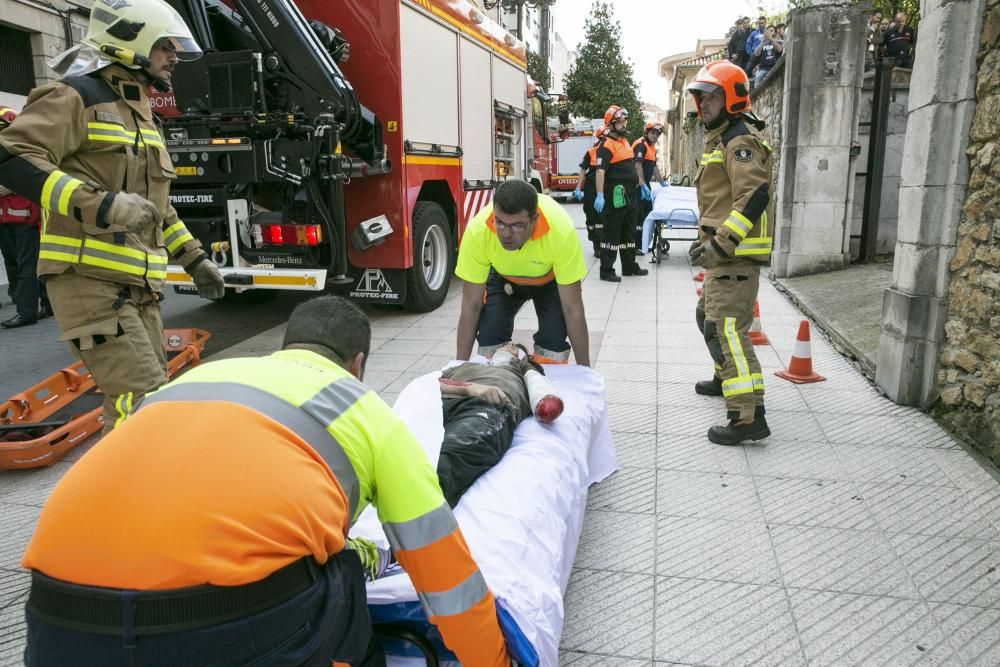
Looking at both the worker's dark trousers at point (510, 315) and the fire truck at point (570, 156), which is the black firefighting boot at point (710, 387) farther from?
the fire truck at point (570, 156)

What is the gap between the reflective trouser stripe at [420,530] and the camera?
1.59 metres

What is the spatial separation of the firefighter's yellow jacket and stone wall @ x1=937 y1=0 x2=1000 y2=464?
3.54 ft

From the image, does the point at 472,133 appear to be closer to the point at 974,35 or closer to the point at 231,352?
the point at 231,352

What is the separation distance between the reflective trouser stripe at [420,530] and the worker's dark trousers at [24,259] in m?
6.91

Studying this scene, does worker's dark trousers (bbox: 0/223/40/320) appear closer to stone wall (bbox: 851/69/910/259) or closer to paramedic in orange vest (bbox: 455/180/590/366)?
paramedic in orange vest (bbox: 455/180/590/366)

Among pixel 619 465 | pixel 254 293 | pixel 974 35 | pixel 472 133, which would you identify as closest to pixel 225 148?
pixel 254 293

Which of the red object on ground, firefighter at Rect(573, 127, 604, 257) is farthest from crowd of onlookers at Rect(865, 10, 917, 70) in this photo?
the red object on ground

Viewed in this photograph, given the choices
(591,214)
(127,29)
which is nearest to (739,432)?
(127,29)

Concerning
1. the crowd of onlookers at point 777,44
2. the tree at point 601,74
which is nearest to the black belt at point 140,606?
the crowd of onlookers at point 777,44

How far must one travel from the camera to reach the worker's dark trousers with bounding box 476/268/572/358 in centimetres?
436

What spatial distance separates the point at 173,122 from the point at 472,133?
3.35 metres

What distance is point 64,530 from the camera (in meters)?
1.33

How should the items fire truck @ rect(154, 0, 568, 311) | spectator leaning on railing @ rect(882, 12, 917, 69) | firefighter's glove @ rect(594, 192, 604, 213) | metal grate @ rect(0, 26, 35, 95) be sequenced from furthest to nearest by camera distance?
spectator leaning on railing @ rect(882, 12, 917, 69) → metal grate @ rect(0, 26, 35, 95) → firefighter's glove @ rect(594, 192, 604, 213) → fire truck @ rect(154, 0, 568, 311)

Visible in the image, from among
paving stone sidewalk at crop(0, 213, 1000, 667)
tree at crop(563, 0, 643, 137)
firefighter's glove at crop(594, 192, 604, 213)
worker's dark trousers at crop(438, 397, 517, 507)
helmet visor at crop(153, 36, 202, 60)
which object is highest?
tree at crop(563, 0, 643, 137)
